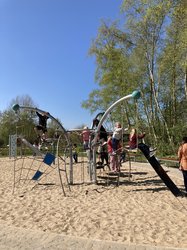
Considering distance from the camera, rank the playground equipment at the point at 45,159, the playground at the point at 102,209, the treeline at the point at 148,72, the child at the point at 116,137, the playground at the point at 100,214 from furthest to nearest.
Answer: the treeline at the point at 148,72 < the child at the point at 116,137 < the playground equipment at the point at 45,159 < the playground at the point at 102,209 < the playground at the point at 100,214

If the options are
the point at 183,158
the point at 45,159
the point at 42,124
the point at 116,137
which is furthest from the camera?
the point at 42,124

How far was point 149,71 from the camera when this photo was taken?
2584 centimetres

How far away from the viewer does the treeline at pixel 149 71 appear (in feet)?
72.0

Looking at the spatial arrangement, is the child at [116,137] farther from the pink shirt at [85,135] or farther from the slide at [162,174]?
the slide at [162,174]

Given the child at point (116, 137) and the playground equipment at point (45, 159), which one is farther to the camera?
the child at point (116, 137)

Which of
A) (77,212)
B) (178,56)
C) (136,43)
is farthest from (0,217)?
(136,43)

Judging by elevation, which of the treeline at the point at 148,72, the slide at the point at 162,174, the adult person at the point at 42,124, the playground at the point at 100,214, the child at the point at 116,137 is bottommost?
the playground at the point at 100,214

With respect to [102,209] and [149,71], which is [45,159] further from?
[149,71]

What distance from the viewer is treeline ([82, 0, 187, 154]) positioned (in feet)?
72.0

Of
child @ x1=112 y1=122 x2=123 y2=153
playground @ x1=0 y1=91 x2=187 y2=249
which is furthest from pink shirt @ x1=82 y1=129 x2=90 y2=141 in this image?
child @ x1=112 y1=122 x2=123 y2=153

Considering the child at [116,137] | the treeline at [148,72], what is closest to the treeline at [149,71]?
the treeline at [148,72]

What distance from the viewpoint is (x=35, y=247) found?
4.68 metres

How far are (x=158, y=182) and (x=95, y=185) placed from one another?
238cm

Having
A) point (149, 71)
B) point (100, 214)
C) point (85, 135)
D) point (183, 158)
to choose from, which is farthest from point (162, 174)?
point (149, 71)
